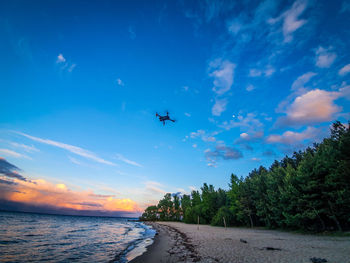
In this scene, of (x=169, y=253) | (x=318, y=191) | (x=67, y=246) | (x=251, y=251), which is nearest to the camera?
(x=251, y=251)

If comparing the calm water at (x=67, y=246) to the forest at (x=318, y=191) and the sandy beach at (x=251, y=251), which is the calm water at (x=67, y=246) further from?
the forest at (x=318, y=191)

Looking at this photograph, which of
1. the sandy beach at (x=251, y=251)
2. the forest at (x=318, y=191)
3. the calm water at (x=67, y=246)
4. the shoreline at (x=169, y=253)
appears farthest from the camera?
the forest at (x=318, y=191)

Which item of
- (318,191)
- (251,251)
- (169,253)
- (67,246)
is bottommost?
(67,246)

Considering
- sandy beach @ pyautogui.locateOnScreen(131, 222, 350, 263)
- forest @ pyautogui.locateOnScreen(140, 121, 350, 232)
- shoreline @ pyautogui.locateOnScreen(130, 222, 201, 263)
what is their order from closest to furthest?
sandy beach @ pyautogui.locateOnScreen(131, 222, 350, 263) < shoreline @ pyautogui.locateOnScreen(130, 222, 201, 263) < forest @ pyautogui.locateOnScreen(140, 121, 350, 232)

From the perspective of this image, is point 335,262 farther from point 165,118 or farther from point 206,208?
point 206,208

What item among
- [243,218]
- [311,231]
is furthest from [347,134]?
[243,218]

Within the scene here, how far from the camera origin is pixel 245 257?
12.2m

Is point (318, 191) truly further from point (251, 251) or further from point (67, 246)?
point (67, 246)

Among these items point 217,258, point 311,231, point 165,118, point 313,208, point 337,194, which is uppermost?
point 165,118

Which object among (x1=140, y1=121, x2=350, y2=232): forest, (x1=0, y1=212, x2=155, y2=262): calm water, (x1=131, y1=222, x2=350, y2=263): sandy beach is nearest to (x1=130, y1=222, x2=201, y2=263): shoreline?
(x1=131, y1=222, x2=350, y2=263): sandy beach

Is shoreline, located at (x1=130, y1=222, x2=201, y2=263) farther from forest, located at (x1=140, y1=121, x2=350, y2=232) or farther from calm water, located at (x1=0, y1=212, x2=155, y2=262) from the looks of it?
forest, located at (x1=140, y1=121, x2=350, y2=232)

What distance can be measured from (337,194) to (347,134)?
28.9 feet

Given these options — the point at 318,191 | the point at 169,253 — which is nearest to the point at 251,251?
the point at 169,253

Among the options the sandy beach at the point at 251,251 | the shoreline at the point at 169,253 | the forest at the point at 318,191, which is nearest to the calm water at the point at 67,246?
the shoreline at the point at 169,253
